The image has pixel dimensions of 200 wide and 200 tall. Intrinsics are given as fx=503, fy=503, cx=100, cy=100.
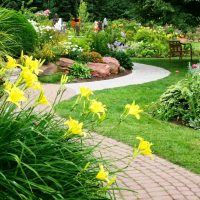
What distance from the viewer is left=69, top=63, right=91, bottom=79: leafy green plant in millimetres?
14812

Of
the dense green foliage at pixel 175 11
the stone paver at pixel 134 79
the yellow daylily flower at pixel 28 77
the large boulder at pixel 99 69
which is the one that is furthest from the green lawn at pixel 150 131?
the dense green foliage at pixel 175 11

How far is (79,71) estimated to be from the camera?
14891 mm

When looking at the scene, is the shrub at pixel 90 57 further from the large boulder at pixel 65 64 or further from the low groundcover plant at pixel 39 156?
the low groundcover plant at pixel 39 156

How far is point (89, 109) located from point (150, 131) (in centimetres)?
480

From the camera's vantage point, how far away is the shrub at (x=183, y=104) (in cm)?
845

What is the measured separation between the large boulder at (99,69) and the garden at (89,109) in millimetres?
30

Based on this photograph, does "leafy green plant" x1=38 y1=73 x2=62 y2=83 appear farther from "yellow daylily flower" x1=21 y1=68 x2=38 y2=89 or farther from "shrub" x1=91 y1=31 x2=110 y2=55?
"yellow daylily flower" x1=21 y1=68 x2=38 y2=89

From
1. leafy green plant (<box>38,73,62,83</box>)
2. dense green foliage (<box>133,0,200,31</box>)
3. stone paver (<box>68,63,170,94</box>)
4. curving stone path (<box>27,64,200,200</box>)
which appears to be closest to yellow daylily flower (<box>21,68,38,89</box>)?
curving stone path (<box>27,64,200,200</box>)

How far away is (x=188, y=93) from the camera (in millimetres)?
8602

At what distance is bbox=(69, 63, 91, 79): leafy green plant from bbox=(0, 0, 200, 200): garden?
0.10ft

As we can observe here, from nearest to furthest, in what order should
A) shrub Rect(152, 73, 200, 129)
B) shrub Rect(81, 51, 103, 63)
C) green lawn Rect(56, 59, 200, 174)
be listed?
green lawn Rect(56, 59, 200, 174) → shrub Rect(152, 73, 200, 129) → shrub Rect(81, 51, 103, 63)

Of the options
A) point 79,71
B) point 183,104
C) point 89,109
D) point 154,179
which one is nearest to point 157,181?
point 154,179

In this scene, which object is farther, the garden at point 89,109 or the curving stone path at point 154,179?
the curving stone path at point 154,179

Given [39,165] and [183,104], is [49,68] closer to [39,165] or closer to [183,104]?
[183,104]
